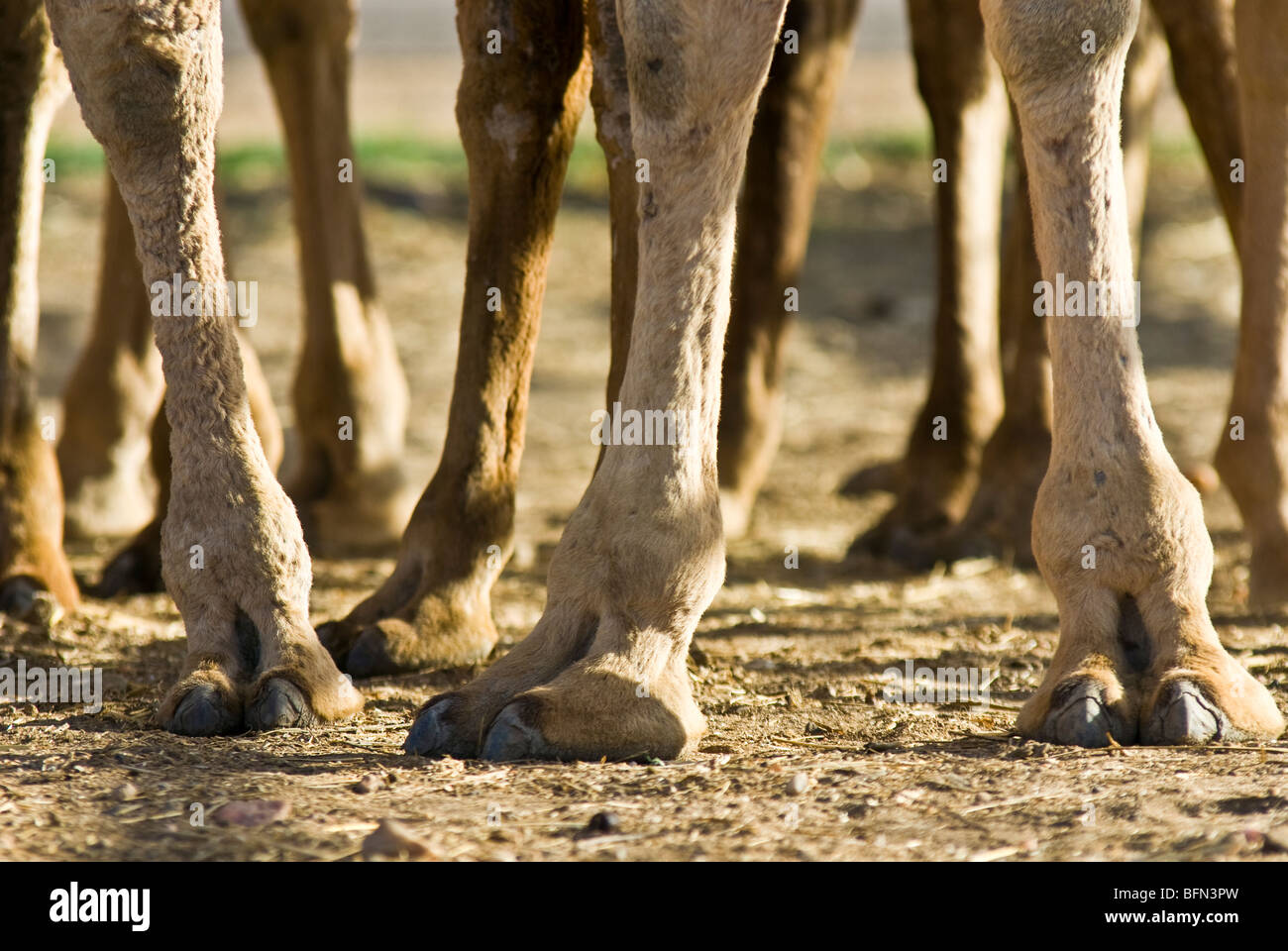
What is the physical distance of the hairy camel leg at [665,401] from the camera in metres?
2.96

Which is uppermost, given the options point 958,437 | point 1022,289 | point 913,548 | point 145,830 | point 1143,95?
point 1143,95

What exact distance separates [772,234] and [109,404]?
2.32 metres

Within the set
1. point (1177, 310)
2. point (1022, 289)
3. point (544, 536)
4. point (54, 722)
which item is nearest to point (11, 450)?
point (54, 722)

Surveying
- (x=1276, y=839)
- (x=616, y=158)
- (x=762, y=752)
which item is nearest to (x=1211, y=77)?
(x=616, y=158)

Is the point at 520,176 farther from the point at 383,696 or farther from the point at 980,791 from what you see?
the point at 980,791

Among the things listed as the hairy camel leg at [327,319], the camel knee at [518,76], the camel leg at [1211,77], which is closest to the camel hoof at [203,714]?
the camel knee at [518,76]

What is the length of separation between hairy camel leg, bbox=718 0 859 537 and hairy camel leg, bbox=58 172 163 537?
6.44 ft

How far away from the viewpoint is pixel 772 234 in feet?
18.4

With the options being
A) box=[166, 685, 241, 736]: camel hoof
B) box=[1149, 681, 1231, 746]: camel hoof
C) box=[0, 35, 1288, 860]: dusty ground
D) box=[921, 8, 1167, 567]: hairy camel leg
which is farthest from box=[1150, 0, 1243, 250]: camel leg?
box=[166, 685, 241, 736]: camel hoof

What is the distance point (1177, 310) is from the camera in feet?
30.9

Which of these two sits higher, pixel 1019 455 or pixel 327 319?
pixel 327 319

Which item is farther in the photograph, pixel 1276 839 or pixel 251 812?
pixel 251 812

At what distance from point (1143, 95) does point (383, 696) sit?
3.54 metres

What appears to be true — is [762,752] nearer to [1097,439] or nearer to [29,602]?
[1097,439]
